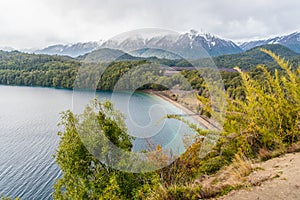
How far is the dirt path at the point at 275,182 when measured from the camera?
2.29 metres

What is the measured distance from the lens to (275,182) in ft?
8.18

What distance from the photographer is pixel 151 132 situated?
4.61 metres

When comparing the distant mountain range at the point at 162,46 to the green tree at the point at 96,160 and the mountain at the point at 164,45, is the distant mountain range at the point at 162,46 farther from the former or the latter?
the green tree at the point at 96,160

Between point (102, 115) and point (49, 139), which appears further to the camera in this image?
point (49, 139)

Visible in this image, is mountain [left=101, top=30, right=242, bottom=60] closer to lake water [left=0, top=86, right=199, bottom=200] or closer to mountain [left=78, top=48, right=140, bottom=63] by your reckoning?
mountain [left=78, top=48, right=140, bottom=63]

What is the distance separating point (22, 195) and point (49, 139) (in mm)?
8970

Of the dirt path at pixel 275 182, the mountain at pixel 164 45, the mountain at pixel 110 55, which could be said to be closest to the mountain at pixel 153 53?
the mountain at pixel 164 45

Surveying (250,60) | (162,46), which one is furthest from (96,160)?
(250,60)

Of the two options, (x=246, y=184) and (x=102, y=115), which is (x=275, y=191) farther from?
(x=102, y=115)

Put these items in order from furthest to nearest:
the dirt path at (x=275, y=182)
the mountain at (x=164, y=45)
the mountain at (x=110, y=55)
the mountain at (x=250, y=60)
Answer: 1. the mountain at (x=250, y=60)
2. the mountain at (x=110, y=55)
3. the mountain at (x=164, y=45)
4. the dirt path at (x=275, y=182)

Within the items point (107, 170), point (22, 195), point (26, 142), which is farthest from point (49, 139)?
point (107, 170)

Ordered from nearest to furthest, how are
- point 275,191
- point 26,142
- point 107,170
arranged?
point 275,191, point 107,170, point 26,142

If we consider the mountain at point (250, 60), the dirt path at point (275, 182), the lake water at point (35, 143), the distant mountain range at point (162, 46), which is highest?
the mountain at point (250, 60)

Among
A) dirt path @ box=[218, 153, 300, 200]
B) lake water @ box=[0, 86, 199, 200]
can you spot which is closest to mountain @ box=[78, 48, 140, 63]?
lake water @ box=[0, 86, 199, 200]
